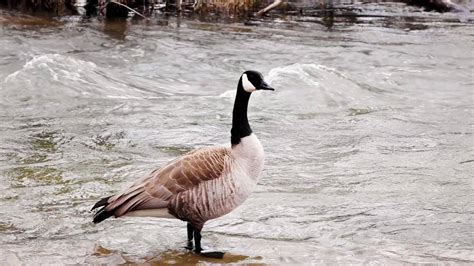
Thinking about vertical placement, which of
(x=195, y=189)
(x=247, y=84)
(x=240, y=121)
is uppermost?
(x=247, y=84)

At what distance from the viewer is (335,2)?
26297 millimetres

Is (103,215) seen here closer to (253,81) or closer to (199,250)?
(199,250)

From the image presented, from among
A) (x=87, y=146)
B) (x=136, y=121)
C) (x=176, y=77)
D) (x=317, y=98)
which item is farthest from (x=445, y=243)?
(x=176, y=77)

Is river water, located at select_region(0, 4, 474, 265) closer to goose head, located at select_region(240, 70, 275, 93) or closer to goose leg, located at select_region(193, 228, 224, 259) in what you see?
goose leg, located at select_region(193, 228, 224, 259)

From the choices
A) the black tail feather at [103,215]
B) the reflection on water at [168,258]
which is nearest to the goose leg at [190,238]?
the reflection on water at [168,258]

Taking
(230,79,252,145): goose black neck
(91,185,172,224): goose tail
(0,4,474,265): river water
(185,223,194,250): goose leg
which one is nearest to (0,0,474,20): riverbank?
(0,4,474,265): river water

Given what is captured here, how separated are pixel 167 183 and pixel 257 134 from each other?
5.05 metres

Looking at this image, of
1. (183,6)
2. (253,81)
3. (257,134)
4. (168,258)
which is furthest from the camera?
(183,6)

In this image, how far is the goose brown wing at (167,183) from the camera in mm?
5344

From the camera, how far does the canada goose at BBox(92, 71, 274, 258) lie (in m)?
5.37

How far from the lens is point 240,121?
5.69 meters

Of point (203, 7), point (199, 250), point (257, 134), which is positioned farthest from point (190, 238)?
point (203, 7)

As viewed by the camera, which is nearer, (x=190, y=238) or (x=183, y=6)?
(x=190, y=238)

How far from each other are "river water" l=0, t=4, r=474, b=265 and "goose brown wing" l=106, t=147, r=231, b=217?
50 centimetres
